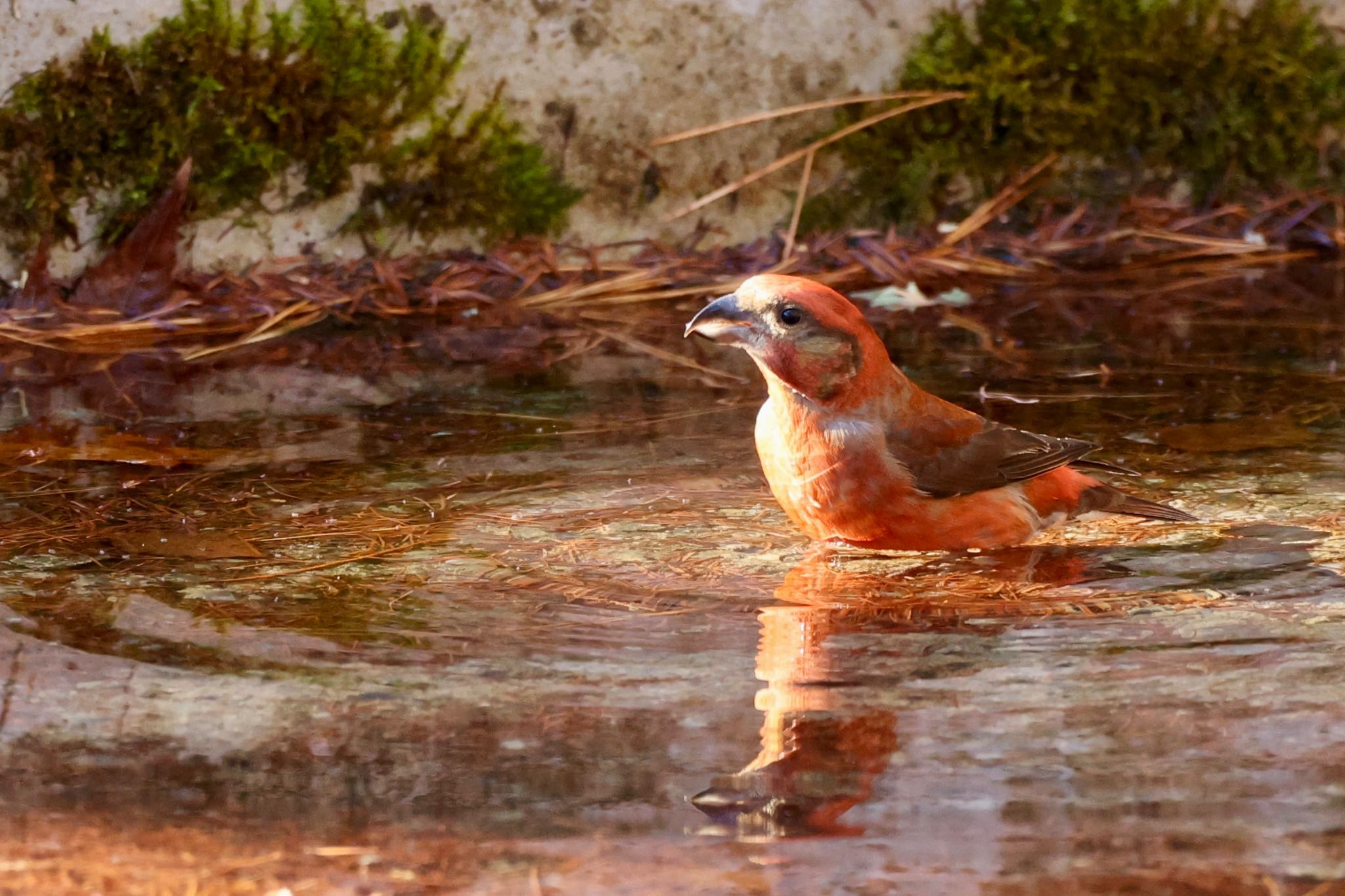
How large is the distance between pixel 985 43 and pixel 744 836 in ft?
16.0

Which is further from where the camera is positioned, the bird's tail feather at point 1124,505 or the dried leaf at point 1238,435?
the dried leaf at point 1238,435

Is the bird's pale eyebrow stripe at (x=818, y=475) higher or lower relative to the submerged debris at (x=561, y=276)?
lower

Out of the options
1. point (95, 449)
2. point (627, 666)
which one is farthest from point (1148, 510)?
point (95, 449)

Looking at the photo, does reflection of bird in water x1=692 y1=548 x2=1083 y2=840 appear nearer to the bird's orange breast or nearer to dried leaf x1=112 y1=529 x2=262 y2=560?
the bird's orange breast

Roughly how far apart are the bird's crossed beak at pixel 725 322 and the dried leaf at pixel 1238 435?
130cm

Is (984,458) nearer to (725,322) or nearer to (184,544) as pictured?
(725,322)

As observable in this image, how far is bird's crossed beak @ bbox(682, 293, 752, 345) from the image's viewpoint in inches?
135

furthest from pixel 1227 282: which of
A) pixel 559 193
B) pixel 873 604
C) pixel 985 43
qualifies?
pixel 873 604

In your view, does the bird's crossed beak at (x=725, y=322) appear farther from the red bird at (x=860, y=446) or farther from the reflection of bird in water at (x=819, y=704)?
the reflection of bird in water at (x=819, y=704)

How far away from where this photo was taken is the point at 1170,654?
2.75m

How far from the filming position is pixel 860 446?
11.1ft

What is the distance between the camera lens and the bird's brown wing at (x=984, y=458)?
3.44 metres

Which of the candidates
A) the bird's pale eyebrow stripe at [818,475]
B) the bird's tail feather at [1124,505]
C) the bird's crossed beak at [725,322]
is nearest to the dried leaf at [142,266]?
the bird's crossed beak at [725,322]

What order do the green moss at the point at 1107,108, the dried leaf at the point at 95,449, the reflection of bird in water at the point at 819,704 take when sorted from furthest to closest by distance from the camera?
the green moss at the point at 1107,108, the dried leaf at the point at 95,449, the reflection of bird in water at the point at 819,704
